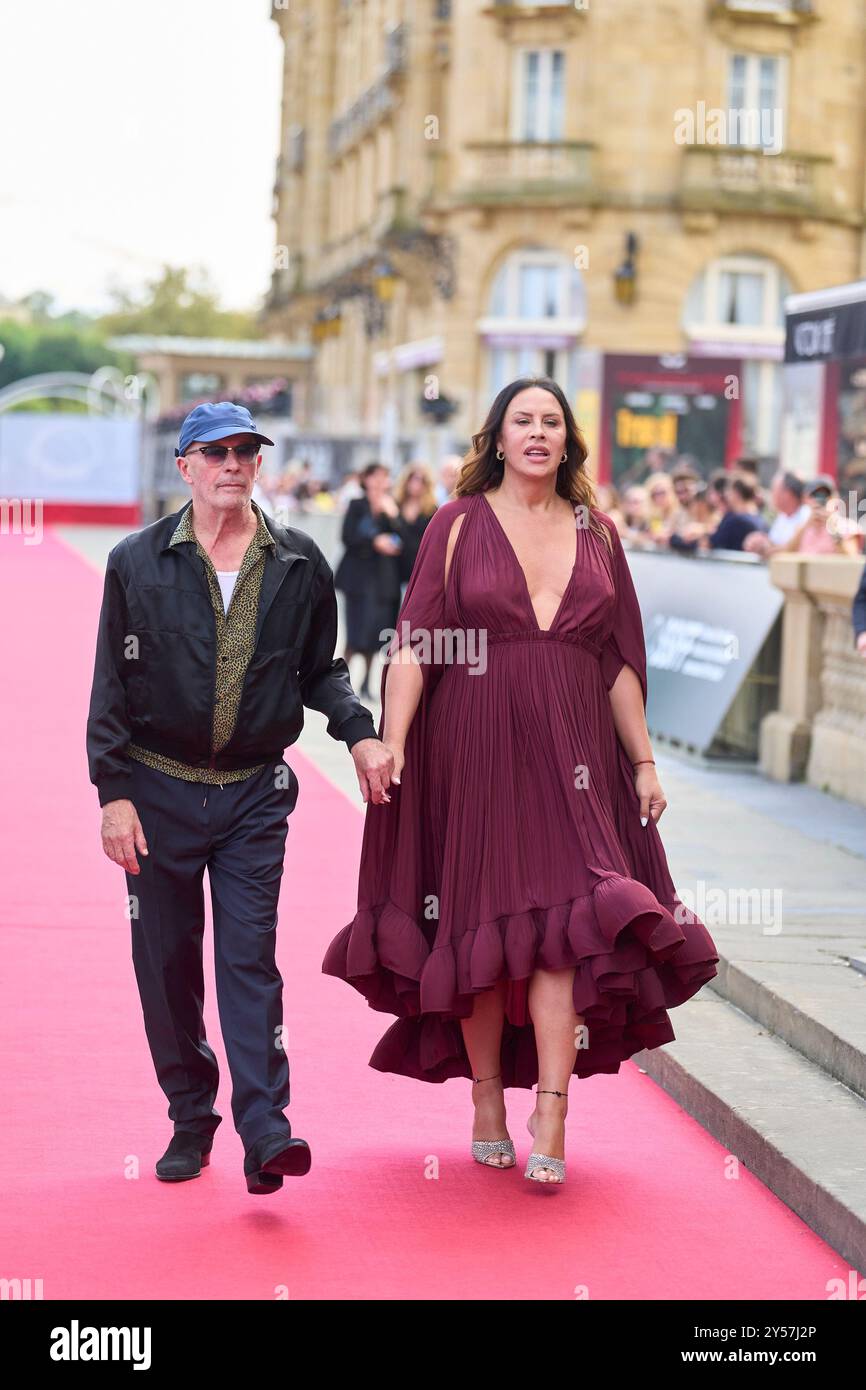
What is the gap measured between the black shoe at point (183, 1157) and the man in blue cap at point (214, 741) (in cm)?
22

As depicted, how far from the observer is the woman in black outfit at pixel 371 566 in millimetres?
17703

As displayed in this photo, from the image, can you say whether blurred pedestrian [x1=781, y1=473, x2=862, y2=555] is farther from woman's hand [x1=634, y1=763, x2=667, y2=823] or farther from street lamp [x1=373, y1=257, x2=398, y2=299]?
street lamp [x1=373, y1=257, x2=398, y2=299]

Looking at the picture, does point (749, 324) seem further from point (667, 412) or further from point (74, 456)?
point (74, 456)

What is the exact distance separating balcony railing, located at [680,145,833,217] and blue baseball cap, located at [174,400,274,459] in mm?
37351

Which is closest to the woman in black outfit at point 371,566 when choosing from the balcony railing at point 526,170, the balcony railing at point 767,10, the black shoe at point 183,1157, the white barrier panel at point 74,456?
the black shoe at point 183,1157

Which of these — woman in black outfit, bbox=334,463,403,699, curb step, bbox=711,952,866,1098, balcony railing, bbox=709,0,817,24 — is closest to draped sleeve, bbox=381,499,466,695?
curb step, bbox=711,952,866,1098

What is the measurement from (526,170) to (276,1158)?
38.9 m

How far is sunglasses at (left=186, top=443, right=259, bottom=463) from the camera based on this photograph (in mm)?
5309

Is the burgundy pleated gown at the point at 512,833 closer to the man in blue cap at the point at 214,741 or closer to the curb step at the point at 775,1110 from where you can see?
the man in blue cap at the point at 214,741

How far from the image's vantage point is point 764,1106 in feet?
20.0

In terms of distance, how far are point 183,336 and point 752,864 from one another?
116395 millimetres

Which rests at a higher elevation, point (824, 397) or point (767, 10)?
point (767, 10)

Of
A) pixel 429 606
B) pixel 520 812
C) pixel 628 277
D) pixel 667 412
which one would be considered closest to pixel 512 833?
pixel 520 812

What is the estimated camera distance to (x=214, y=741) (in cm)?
535
